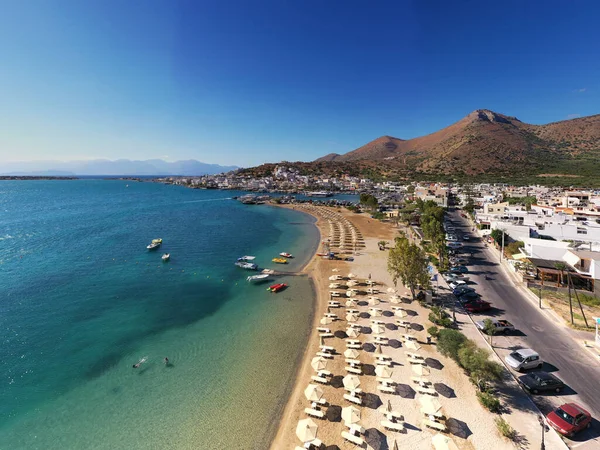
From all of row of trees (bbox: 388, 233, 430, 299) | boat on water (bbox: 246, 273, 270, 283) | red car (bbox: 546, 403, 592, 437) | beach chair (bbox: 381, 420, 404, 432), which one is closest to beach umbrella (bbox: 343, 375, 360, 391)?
beach chair (bbox: 381, 420, 404, 432)

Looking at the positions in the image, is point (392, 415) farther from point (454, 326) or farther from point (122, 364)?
point (122, 364)

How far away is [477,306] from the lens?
800 inches

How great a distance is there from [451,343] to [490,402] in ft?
10.2

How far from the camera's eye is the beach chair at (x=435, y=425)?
1129 centimetres

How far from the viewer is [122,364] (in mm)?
17516

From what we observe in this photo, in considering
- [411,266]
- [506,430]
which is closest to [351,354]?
[506,430]

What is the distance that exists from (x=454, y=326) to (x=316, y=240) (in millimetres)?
30077

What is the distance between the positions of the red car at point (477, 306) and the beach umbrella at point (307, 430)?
49.9 feet

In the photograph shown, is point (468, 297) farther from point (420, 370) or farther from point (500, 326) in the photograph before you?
point (420, 370)

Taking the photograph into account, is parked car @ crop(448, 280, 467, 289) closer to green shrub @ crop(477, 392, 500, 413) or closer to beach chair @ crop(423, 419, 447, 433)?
green shrub @ crop(477, 392, 500, 413)

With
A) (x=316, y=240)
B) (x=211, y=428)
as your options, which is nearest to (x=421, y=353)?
(x=211, y=428)

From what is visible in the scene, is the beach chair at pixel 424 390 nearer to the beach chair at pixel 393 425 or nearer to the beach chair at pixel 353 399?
the beach chair at pixel 393 425

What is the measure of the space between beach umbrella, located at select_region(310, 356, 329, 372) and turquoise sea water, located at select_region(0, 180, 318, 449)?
1.70 meters

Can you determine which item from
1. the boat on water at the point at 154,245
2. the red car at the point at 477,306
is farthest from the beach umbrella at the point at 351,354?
the boat on water at the point at 154,245
